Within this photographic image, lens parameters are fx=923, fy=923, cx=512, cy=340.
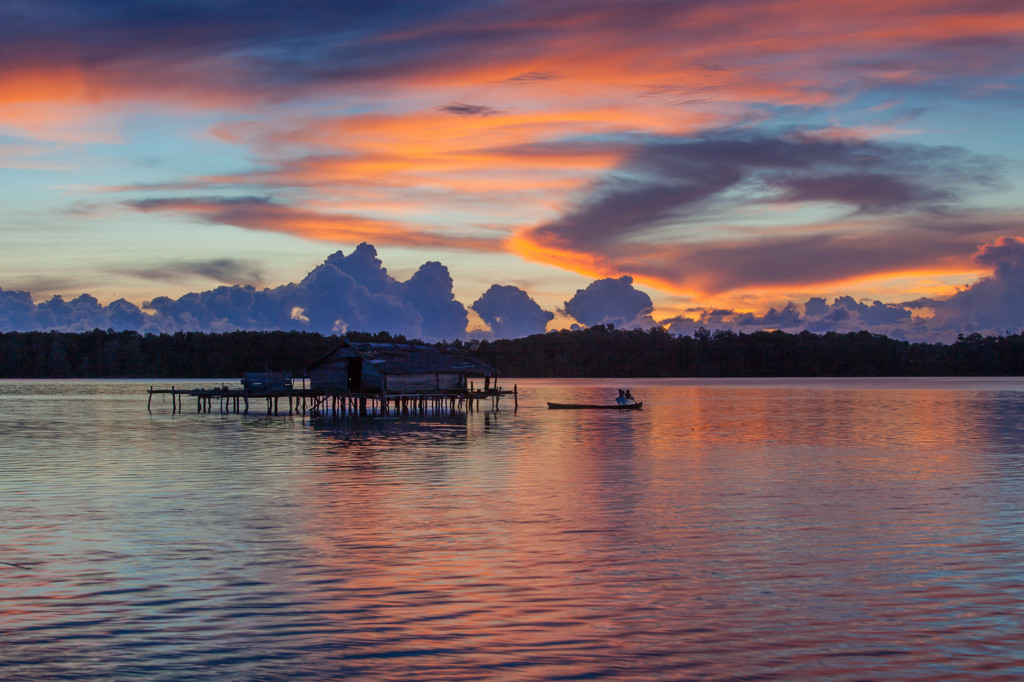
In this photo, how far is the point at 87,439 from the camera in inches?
1795

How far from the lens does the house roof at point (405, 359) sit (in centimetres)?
6800

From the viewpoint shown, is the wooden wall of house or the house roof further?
the wooden wall of house

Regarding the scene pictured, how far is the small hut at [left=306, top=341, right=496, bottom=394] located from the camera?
222 ft

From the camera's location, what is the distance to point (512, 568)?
15.6 meters

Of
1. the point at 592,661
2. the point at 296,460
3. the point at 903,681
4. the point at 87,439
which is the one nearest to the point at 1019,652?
the point at 903,681

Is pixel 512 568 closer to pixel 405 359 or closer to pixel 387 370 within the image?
pixel 387 370

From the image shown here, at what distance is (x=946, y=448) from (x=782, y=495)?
1922 cm

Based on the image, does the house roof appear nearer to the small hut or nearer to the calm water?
the small hut

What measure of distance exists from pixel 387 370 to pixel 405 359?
235 cm

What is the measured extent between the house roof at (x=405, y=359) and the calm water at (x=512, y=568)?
33128mm

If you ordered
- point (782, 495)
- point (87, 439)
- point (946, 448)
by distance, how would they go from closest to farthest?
1. point (782, 495)
2. point (946, 448)
3. point (87, 439)

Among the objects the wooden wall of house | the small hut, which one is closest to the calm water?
the small hut

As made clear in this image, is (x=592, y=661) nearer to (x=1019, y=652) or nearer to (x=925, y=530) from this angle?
(x=1019, y=652)

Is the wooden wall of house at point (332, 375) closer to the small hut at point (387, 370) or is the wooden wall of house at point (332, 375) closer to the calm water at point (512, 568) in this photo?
the small hut at point (387, 370)
